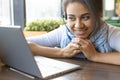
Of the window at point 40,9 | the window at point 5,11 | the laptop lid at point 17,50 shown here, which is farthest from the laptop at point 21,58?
the window at point 40,9

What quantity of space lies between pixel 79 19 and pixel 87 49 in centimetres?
13

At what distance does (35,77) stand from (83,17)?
0.39 metres

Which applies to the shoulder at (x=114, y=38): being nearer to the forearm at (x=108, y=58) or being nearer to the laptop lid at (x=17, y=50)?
the forearm at (x=108, y=58)

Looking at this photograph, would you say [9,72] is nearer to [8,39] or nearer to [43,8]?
[8,39]

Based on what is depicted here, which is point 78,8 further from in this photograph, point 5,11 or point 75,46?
point 5,11

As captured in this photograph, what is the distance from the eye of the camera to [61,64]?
0.86 meters

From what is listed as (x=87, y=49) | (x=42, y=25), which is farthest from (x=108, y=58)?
(x=42, y=25)

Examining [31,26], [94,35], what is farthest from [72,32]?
[31,26]

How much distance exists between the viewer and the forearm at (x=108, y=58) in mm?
917

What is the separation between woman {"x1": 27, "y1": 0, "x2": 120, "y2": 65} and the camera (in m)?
0.97

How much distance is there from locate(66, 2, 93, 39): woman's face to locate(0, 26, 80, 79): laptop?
0.69 feet

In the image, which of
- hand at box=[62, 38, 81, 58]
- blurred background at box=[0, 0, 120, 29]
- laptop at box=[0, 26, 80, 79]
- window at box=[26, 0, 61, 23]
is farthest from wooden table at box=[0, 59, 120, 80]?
window at box=[26, 0, 61, 23]

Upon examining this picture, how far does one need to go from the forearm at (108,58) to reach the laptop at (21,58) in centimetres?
14

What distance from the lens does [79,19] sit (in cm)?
98
